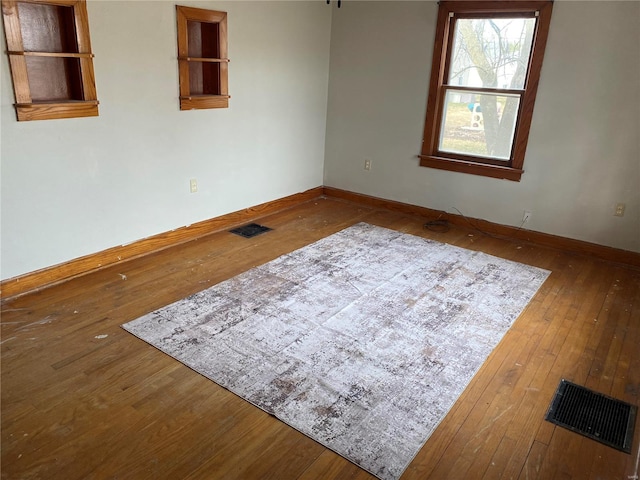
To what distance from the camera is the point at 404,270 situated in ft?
12.2

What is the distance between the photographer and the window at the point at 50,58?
273 centimetres

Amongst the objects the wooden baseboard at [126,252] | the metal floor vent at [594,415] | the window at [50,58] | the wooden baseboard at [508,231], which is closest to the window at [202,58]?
the window at [50,58]

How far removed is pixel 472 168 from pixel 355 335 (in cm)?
251

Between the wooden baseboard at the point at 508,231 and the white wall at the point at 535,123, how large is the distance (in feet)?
0.19

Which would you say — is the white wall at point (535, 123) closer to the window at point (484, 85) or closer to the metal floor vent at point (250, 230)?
the window at point (484, 85)

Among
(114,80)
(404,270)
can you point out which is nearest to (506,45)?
(404,270)

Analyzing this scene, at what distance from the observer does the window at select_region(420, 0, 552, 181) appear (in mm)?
4121

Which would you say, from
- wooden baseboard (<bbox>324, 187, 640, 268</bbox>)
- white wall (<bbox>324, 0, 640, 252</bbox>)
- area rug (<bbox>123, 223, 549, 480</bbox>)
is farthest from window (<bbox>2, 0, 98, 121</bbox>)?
wooden baseboard (<bbox>324, 187, 640, 268</bbox>)

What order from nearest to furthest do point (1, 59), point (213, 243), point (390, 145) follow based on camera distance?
1. point (1, 59)
2. point (213, 243)
3. point (390, 145)

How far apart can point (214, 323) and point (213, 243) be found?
1373 mm

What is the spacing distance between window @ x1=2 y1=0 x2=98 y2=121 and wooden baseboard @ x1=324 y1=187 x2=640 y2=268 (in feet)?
9.69

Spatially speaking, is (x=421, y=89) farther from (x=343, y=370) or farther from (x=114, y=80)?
(x=343, y=370)

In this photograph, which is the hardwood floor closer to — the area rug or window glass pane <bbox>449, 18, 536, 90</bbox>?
the area rug

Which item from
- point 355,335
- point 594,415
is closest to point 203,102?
point 355,335
